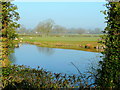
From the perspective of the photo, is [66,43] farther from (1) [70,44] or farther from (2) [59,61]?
(2) [59,61]

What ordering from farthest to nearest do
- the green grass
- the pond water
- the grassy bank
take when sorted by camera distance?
the green grass < the grassy bank < the pond water

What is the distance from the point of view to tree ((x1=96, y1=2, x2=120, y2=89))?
12.4 feet

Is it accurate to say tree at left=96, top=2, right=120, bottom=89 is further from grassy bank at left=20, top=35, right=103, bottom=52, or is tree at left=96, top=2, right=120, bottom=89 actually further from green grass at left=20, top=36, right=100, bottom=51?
green grass at left=20, top=36, right=100, bottom=51

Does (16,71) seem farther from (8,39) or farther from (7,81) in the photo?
(8,39)

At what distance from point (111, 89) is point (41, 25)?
23766 mm

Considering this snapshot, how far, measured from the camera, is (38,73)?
→ 425 centimetres

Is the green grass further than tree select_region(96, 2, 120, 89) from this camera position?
Yes

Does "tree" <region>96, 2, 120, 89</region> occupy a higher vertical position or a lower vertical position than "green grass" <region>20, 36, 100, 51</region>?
higher

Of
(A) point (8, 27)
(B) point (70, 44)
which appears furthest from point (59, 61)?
(B) point (70, 44)

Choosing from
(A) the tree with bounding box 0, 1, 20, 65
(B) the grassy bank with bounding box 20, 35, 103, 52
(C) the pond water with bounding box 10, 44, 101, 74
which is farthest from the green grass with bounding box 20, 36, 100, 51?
(A) the tree with bounding box 0, 1, 20, 65

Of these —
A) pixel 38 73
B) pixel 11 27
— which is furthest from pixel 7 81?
pixel 11 27

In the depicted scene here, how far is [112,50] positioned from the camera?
12.5ft

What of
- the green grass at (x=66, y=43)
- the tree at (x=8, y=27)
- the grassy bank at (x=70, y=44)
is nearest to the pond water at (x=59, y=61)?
the tree at (x=8, y=27)

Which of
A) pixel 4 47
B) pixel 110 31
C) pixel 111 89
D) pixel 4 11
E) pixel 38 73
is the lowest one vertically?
pixel 111 89
